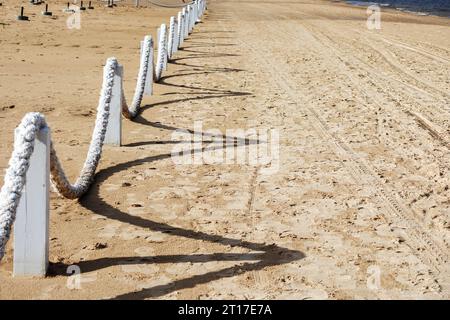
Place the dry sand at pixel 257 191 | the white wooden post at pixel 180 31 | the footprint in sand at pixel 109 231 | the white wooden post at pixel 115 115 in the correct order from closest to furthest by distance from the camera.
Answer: the dry sand at pixel 257 191 < the footprint in sand at pixel 109 231 < the white wooden post at pixel 115 115 < the white wooden post at pixel 180 31

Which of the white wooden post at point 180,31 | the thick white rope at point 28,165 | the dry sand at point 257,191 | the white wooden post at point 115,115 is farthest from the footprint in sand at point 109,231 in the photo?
the white wooden post at point 180,31

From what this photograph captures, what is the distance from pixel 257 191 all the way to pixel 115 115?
2.22m

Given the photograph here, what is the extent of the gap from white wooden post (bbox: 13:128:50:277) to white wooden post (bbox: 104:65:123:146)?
10.7 feet

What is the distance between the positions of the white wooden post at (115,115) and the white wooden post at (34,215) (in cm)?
325

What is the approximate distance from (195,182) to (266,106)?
4011 millimetres

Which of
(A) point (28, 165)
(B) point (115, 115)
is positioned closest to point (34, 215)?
(A) point (28, 165)

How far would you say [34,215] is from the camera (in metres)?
4.04

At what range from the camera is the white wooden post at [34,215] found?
13.1 feet

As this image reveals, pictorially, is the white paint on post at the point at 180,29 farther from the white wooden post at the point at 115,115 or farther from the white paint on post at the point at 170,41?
the white wooden post at the point at 115,115

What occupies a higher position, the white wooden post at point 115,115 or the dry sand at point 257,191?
the white wooden post at point 115,115

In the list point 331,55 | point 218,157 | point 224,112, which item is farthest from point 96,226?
point 331,55

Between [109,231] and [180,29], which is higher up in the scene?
[180,29]

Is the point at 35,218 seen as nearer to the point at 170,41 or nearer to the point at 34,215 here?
the point at 34,215
